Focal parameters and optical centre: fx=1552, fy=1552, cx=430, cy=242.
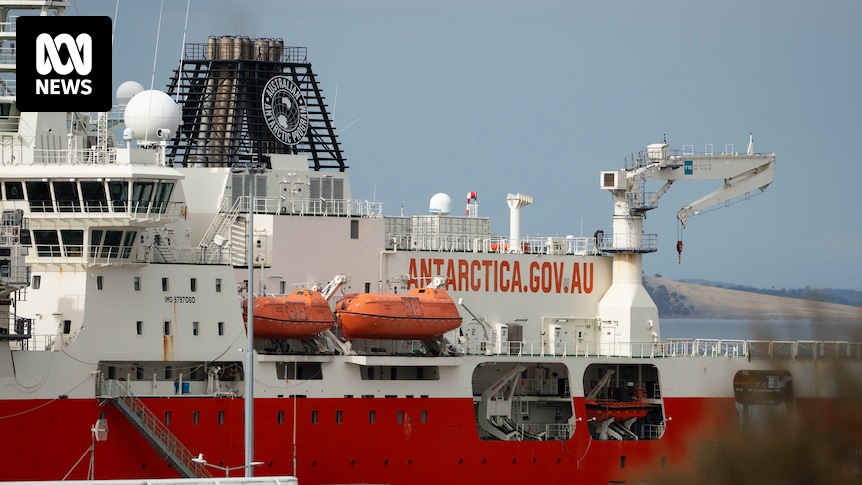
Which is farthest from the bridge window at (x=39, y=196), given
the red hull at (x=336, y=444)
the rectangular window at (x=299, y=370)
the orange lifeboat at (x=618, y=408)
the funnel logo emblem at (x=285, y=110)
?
the orange lifeboat at (x=618, y=408)

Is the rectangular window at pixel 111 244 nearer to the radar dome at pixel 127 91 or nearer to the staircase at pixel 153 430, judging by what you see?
the staircase at pixel 153 430

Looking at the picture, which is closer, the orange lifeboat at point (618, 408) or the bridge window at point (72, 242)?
the bridge window at point (72, 242)

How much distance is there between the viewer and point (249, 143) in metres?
55.8

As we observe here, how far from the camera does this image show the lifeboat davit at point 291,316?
47.6m

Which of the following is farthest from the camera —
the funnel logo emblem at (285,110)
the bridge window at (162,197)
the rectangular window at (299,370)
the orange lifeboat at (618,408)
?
the funnel logo emblem at (285,110)

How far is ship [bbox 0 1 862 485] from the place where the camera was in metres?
45.3

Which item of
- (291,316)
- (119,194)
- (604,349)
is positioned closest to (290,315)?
(291,316)

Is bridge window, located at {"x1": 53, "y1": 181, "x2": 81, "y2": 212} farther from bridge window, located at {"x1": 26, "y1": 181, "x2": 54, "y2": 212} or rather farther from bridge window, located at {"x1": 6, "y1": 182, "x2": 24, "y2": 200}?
bridge window, located at {"x1": 6, "y1": 182, "x2": 24, "y2": 200}

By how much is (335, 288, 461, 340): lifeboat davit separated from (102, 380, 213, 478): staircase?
22.1ft

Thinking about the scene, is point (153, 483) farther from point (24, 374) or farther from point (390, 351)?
point (390, 351)

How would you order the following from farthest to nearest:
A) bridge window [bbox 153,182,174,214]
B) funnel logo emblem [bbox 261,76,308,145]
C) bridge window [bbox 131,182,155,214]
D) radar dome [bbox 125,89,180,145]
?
funnel logo emblem [bbox 261,76,308,145], radar dome [bbox 125,89,180,145], bridge window [bbox 153,182,174,214], bridge window [bbox 131,182,155,214]

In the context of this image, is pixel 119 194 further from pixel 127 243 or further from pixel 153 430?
pixel 153 430

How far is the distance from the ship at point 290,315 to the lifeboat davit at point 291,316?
8cm

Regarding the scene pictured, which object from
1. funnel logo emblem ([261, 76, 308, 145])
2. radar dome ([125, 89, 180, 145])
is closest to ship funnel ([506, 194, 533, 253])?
funnel logo emblem ([261, 76, 308, 145])
